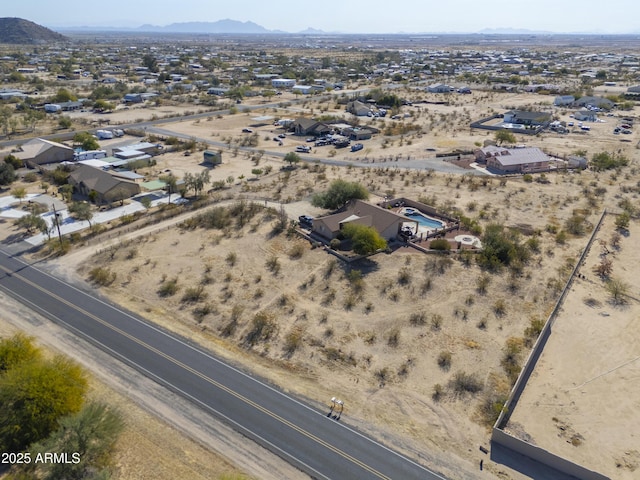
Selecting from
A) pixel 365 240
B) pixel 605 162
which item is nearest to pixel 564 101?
pixel 605 162

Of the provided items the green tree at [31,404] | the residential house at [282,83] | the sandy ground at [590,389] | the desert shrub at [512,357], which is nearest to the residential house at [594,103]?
the residential house at [282,83]

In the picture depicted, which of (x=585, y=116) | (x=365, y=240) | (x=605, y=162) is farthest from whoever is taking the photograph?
(x=585, y=116)

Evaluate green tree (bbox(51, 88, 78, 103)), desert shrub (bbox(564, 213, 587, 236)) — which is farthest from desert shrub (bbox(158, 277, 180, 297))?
green tree (bbox(51, 88, 78, 103))

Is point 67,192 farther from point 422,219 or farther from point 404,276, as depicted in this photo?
point 422,219

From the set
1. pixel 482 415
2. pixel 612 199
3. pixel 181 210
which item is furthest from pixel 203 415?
pixel 612 199

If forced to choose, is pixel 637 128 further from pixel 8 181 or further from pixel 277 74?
pixel 277 74

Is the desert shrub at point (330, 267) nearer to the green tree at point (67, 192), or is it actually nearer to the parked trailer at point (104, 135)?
the green tree at point (67, 192)
